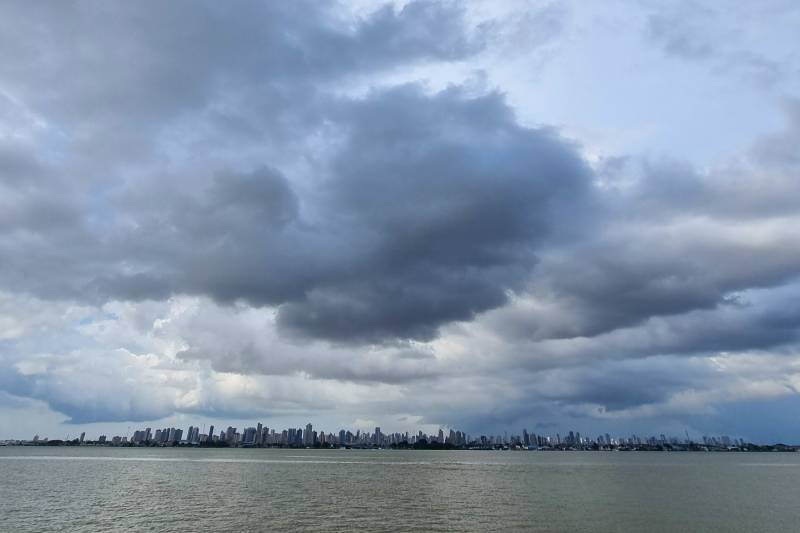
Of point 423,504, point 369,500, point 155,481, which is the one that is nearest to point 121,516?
point 369,500

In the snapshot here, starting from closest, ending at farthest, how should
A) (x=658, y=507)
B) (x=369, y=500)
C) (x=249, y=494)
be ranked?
(x=658, y=507), (x=369, y=500), (x=249, y=494)

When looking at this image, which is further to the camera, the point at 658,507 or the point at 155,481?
the point at 155,481

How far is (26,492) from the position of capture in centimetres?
12600

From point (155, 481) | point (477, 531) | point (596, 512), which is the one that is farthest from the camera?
point (155, 481)

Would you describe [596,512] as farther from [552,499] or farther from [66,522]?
[66,522]

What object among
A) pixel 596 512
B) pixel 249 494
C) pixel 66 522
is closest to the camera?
pixel 66 522

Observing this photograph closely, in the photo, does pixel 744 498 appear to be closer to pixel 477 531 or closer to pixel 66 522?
pixel 477 531

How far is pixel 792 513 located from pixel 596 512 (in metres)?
36.6

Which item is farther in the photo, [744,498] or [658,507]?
[744,498]

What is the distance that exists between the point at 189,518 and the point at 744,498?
11664cm

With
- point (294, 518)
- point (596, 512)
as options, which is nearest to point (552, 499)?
point (596, 512)

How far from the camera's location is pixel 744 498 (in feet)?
403

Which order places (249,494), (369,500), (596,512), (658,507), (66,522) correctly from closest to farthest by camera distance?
(66,522) < (596,512) < (658,507) < (369,500) < (249,494)

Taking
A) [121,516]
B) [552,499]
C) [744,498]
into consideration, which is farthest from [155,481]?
[744,498]
